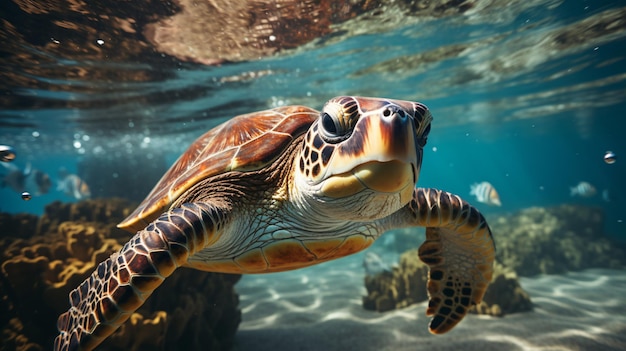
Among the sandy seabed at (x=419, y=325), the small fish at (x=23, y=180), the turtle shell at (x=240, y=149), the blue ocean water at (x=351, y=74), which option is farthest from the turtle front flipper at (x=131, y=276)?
the small fish at (x=23, y=180)

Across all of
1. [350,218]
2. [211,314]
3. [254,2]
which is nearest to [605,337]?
[350,218]

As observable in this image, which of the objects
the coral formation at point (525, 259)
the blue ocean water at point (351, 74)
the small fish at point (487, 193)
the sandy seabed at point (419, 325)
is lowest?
the sandy seabed at point (419, 325)

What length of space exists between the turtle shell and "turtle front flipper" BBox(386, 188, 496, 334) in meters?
1.44

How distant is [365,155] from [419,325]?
167 inches

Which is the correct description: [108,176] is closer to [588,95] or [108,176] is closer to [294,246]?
[294,246]

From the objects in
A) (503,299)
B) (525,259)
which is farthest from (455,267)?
(525,259)

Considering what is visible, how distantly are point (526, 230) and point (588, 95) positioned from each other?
40.8 ft

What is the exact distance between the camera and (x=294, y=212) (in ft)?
7.59

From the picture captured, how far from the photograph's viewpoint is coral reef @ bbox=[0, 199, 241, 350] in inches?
131

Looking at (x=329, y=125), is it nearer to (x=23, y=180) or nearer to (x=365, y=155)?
(x=365, y=155)

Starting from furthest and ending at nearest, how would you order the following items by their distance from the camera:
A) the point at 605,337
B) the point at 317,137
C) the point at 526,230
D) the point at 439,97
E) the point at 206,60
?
the point at 439,97, the point at 526,230, the point at 206,60, the point at 605,337, the point at 317,137

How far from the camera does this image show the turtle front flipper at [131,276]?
1786mm

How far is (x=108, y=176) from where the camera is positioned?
1758 centimetres

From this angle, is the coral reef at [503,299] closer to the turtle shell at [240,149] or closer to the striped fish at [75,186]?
the turtle shell at [240,149]
